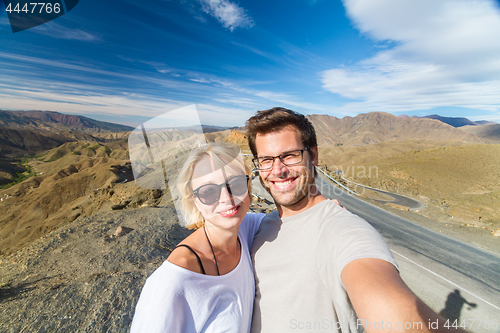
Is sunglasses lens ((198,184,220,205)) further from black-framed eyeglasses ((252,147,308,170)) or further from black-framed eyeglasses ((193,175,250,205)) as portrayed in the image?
black-framed eyeglasses ((252,147,308,170))

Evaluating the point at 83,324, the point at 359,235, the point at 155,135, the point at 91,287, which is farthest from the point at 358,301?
the point at 91,287

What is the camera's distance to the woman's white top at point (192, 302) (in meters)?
1.09

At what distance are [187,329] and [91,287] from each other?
451cm

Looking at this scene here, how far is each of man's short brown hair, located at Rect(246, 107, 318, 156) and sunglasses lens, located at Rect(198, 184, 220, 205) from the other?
949 millimetres

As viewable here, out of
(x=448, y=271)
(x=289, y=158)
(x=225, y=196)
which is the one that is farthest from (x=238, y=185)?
(x=448, y=271)

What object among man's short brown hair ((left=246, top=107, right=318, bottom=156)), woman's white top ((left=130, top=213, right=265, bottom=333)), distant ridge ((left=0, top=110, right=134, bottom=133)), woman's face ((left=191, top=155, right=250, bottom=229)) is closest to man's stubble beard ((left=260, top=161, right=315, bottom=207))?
man's short brown hair ((left=246, top=107, right=318, bottom=156))

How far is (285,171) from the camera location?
224 cm

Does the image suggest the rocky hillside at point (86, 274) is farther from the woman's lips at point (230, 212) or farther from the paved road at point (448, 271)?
the paved road at point (448, 271)

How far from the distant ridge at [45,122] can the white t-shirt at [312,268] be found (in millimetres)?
Answer: 99505

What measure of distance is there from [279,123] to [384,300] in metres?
1.80

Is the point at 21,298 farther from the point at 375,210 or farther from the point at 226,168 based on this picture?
the point at 375,210

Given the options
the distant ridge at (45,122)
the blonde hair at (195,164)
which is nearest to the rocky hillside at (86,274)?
the blonde hair at (195,164)

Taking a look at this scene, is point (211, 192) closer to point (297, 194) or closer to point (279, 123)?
point (297, 194)

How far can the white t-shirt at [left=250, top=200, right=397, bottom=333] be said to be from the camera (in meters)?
1.48
